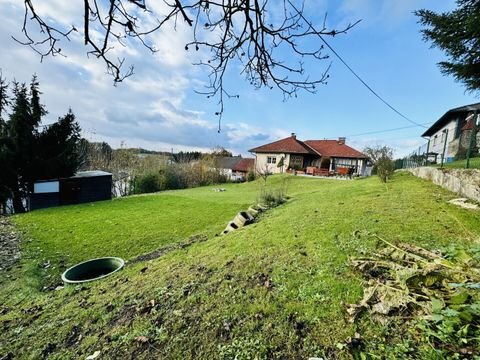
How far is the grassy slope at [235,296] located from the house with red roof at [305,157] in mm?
23506

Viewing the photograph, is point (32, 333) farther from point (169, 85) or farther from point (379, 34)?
point (379, 34)

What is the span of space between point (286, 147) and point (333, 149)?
6453 millimetres

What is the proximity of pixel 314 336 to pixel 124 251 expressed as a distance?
5295mm

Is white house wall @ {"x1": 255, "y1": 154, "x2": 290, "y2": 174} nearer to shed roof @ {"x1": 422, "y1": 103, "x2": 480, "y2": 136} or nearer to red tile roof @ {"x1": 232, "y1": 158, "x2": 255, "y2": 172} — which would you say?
red tile roof @ {"x1": 232, "y1": 158, "x2": 255, "y2": 172}

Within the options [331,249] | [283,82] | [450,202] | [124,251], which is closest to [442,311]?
[331,249]

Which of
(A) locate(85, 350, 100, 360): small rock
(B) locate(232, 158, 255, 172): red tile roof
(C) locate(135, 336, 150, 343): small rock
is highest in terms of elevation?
(B) locate(232, 158, 255, 172): red tile roof

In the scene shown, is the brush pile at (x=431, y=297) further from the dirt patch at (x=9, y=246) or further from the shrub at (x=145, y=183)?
the shrub at (x=145, y=183)

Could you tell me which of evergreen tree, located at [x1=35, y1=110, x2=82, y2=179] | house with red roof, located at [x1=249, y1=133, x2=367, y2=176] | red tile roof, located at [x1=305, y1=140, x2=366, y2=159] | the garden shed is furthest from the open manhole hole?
red tile roof, located at [x1=305, y1=140, x2=366, y2=159]

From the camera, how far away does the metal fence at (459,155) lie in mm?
6071

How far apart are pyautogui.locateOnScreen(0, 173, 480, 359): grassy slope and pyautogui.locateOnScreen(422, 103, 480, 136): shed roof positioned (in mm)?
Answer: 14448

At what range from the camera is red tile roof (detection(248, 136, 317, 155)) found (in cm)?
2939

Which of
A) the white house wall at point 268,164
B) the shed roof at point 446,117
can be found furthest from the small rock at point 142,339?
the white house wall at point 268,164

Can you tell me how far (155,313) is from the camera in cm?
240

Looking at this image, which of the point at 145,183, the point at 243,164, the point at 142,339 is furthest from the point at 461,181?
the point at 243,164
